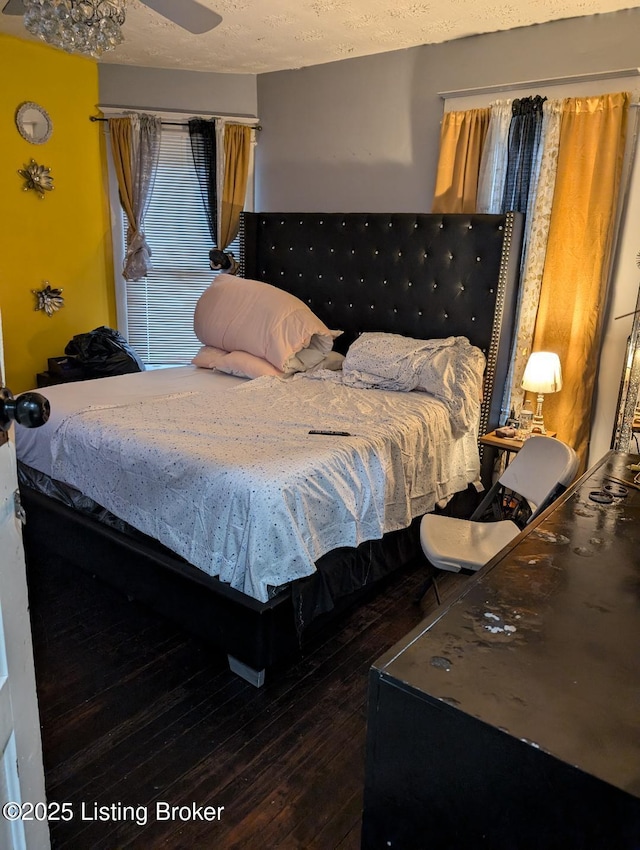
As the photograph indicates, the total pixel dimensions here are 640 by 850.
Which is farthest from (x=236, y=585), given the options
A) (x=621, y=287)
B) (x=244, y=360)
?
(x=621, y=287)

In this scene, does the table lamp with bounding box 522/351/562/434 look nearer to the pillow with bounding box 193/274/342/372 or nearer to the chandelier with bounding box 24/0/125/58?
the pillow with bounding box 193/274/342/372

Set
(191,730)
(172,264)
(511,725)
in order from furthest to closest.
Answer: (172,264) < (191,730) < (511,725)

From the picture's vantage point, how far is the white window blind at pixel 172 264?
448 cm

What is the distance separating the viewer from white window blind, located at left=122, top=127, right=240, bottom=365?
176 inches

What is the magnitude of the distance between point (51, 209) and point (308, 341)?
84.8 inches

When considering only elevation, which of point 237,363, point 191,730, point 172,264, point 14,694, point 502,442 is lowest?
point 191,730

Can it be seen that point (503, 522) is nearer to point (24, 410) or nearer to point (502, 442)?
point (502, 442)

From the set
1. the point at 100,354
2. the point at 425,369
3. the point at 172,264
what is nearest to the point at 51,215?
the point at 172,264

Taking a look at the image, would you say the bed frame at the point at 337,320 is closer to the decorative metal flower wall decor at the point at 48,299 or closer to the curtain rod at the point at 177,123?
the curtain rod at the point at 177,123

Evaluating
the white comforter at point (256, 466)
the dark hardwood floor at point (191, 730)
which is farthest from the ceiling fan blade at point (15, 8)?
the dark hardwood floor at point (191, 730)

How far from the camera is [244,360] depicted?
3.62 metres

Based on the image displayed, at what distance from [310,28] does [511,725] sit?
3.67m

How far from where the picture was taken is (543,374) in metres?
3.15

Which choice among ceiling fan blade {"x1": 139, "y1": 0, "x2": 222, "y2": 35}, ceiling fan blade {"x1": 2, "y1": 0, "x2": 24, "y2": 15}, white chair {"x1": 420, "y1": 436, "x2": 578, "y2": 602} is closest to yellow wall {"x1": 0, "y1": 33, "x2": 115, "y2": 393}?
ceiling fan blade {"x1": 139, "y1": 0, "x2": 222, "y2": 35}
